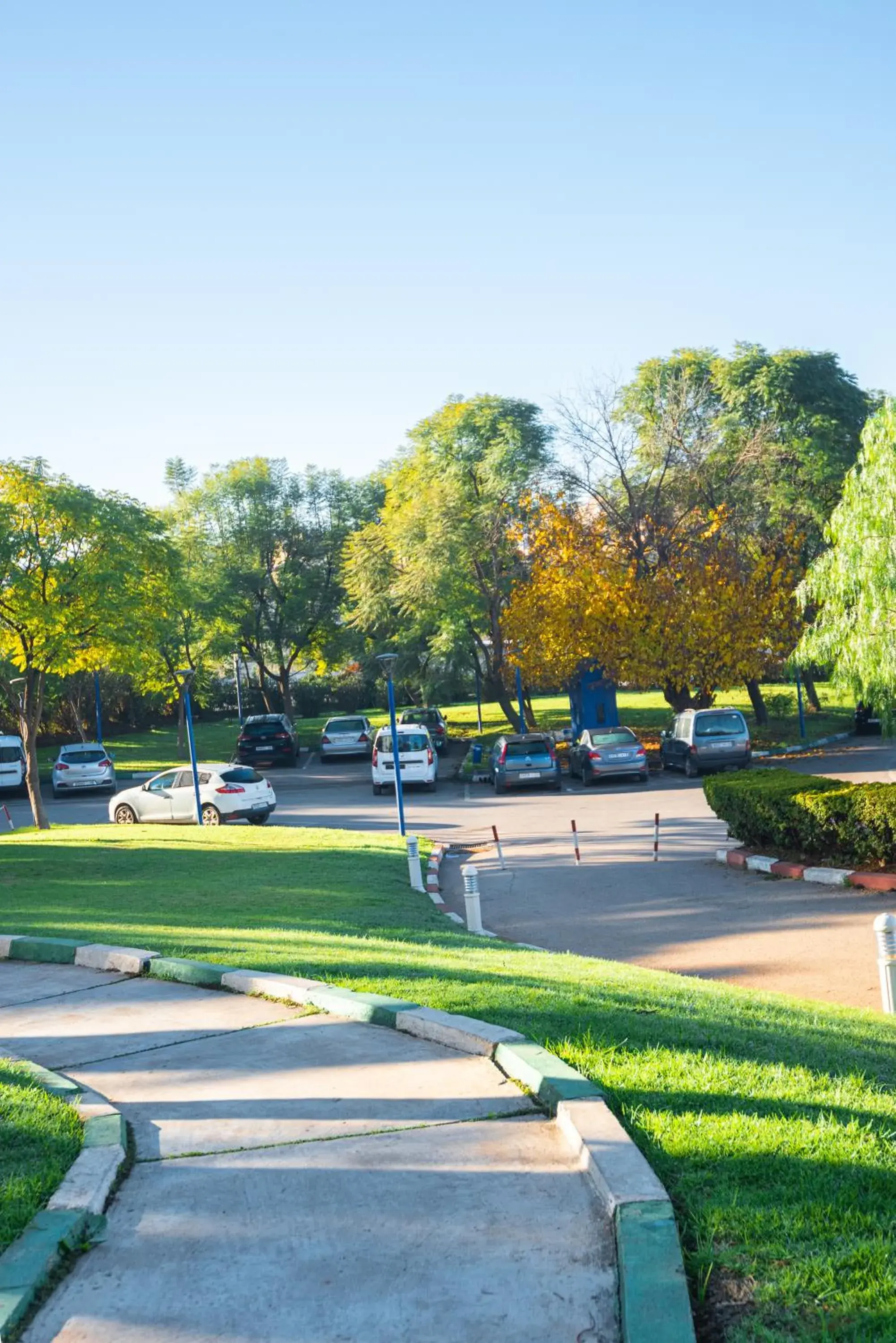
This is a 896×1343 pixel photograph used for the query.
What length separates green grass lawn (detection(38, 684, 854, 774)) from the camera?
141 feet

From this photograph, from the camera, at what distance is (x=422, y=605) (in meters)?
43.2

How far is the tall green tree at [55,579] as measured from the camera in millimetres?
23516

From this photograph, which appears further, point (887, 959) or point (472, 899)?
point (472, 899)

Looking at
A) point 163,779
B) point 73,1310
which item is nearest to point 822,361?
point 163,779

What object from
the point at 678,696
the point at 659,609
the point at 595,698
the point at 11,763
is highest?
the point at 659,609

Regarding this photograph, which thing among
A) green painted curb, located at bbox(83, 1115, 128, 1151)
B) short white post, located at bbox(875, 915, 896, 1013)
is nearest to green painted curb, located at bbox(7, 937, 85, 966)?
green painted curb, located at bbox(83, 1115, 128, 1151)

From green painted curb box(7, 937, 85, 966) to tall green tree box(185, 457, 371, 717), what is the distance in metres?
42.1

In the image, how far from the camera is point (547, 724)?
50.1m

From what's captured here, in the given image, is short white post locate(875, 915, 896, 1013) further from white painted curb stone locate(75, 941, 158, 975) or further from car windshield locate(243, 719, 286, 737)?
car windshield locate(243, 719, 286, 737)

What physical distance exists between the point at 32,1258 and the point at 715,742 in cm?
2874

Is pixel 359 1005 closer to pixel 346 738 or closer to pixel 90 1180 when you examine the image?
pixel 90 1180

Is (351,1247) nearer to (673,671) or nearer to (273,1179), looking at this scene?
(273,1179)

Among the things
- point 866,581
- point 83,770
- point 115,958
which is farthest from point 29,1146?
point 83,770

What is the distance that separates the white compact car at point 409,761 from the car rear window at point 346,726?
9856 mm
